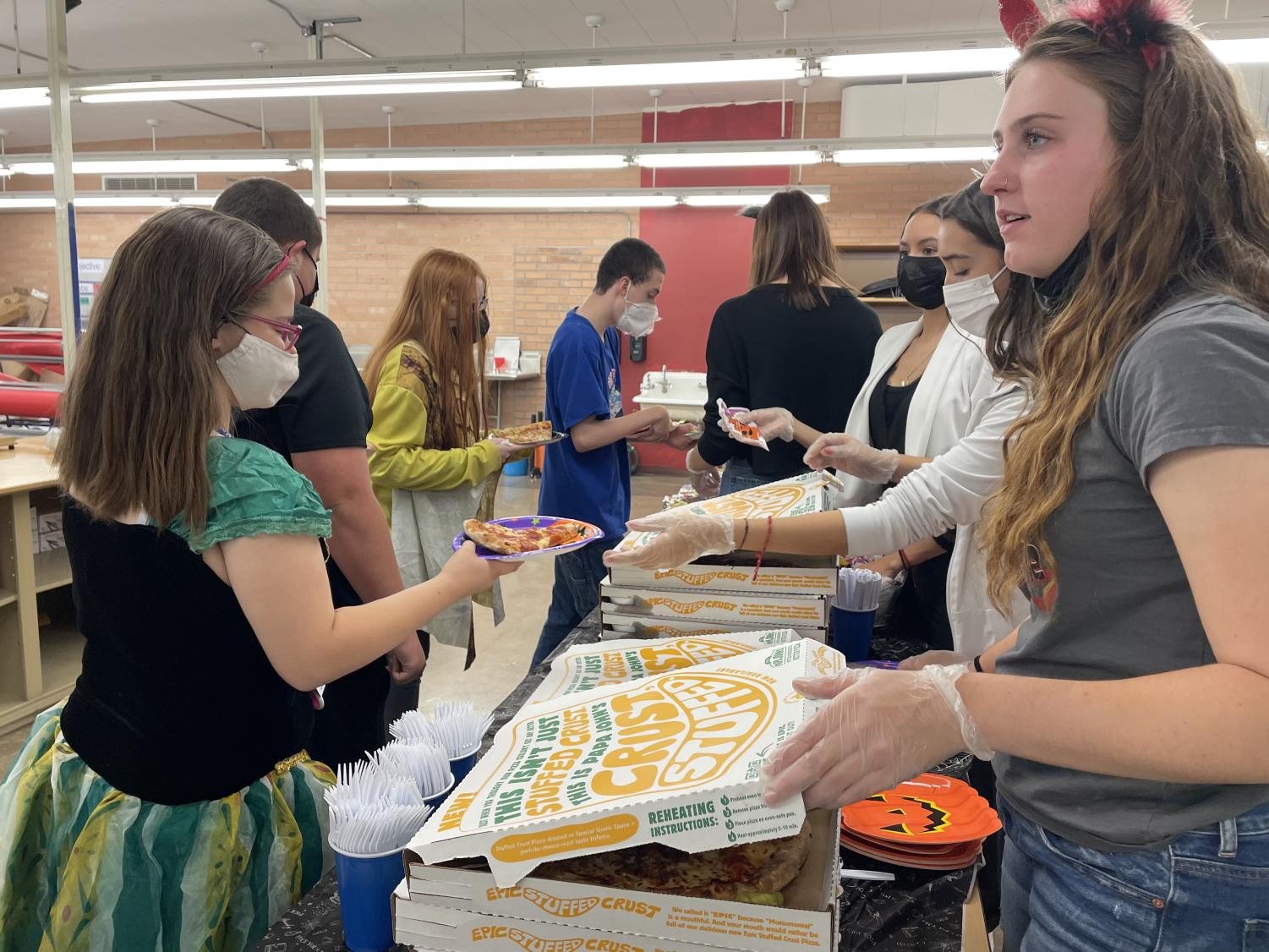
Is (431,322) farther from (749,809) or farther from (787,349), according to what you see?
(749,809)

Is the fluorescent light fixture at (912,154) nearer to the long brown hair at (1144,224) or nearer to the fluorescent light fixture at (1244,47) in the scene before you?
the fluorescent light fixture at (1244,47)

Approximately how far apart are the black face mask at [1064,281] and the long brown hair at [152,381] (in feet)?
3.47


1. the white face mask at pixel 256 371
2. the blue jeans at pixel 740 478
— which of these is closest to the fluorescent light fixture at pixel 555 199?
the blue jeans at pixel 740 478

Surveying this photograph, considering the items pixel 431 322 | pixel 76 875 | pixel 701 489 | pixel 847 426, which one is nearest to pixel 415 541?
pixel 431 322

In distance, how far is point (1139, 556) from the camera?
2.44ft

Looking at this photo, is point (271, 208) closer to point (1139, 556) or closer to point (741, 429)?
point (741, 429)

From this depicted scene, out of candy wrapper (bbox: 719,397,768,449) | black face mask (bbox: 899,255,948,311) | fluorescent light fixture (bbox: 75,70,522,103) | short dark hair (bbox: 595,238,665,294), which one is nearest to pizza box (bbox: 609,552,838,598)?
candy wrapper (bbox: 719,397,768,449)

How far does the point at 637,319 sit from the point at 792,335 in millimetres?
910

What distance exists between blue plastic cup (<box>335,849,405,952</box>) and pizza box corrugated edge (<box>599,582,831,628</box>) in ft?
2.09

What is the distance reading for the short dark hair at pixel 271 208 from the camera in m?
1.90

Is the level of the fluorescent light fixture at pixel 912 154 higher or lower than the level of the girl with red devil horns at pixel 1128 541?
higher

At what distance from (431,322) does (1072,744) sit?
7.37 feet

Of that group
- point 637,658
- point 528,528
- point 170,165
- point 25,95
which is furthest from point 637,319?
point 170,165

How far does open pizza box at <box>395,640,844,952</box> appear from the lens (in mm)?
676
